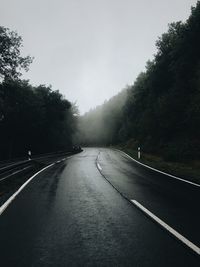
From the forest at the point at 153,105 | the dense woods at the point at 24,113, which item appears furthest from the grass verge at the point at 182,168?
the dense woods at the point at 24,113

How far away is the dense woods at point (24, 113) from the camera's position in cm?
3781

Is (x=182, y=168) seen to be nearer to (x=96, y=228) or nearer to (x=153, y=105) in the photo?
(x=96, y=228)

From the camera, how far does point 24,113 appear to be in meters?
49.8

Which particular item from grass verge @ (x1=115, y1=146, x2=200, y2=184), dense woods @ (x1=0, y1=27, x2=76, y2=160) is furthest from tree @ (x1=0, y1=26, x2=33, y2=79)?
grass verge @ (x1=115, y1=146, x2=200, y2=184)

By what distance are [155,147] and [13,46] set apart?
20.7 m

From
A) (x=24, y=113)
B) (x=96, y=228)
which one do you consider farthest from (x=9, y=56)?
(x=96, y=228)

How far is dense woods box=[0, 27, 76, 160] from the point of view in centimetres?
3781

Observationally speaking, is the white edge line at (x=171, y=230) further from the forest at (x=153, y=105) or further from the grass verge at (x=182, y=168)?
the forest at (x=153, y=105)

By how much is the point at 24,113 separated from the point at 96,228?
1757 inches

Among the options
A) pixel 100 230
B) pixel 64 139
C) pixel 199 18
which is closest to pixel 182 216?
pixel 100 230

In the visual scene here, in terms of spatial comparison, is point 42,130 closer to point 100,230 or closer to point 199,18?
point 199,18

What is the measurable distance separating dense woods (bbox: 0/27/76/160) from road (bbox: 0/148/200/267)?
28834 millimetres

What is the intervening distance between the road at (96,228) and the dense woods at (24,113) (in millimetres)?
28834

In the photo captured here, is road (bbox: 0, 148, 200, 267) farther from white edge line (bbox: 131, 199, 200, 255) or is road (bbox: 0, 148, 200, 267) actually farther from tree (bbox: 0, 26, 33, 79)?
tree (bbox: 0, 26, 33, 79)
